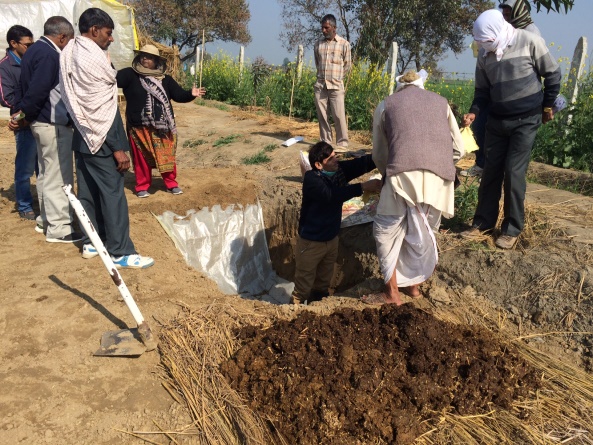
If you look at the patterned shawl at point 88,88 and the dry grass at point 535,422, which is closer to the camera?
the dry grass at point 535,422

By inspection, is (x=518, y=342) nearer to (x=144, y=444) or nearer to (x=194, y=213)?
(x=144, y=444)

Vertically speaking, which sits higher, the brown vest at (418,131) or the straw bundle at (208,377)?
the brown vest at (418,131)

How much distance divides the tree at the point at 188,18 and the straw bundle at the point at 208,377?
24.0m

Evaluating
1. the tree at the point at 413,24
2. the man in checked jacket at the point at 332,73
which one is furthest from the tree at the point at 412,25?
the man in checked jacket at the point at 332,73

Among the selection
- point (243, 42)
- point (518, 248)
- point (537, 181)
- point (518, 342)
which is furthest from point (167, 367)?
point (243, 42)

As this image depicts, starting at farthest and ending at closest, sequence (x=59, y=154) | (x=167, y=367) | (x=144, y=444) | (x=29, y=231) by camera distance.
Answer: (x=29, y=231) → (x=59, y=154) → (x=167, y=367) → (x=144, y=444)

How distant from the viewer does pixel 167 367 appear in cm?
298

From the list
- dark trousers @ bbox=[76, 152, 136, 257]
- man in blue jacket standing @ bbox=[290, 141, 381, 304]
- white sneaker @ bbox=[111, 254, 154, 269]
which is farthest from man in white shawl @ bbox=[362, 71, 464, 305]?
dark trousers @ bbox=[76, 152, 136, 257]

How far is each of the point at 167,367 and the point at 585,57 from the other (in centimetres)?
835

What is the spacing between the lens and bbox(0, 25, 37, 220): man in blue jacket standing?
4730mm

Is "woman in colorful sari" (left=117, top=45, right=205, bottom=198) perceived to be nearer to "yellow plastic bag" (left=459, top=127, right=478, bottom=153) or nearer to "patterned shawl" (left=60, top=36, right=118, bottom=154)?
"patterned shawl" (left=60, top=36, right=118, bottom=154)

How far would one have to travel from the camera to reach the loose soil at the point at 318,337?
8.45 feet

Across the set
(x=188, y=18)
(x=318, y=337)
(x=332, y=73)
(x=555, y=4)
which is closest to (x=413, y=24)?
(x=188, y=18)

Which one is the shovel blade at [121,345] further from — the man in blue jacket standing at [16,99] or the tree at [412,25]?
the tree at [412,25]
